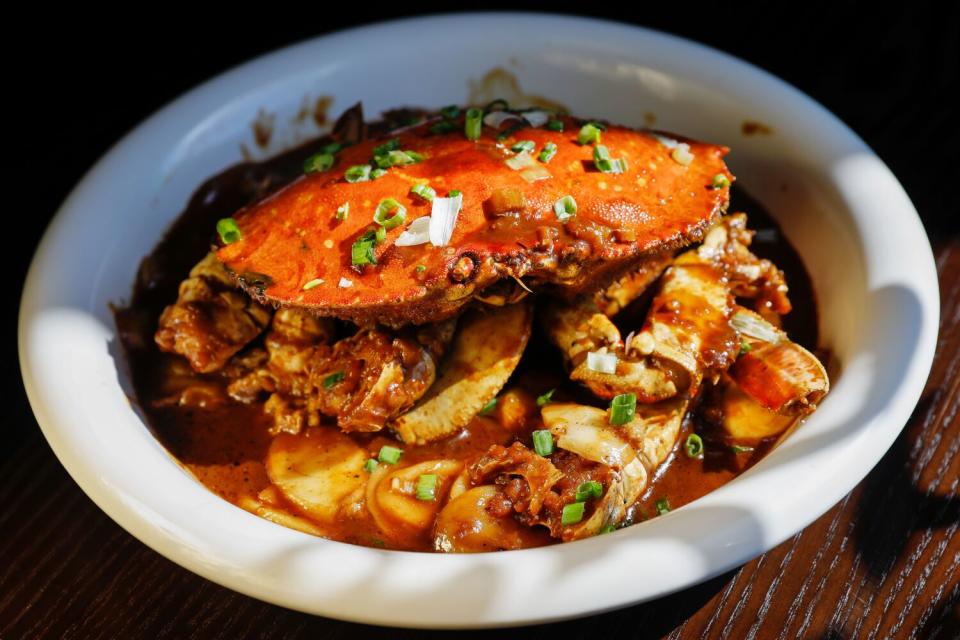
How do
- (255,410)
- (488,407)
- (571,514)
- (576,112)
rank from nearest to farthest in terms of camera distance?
(571,514) → (488,407) → (255,410) → (576,112)

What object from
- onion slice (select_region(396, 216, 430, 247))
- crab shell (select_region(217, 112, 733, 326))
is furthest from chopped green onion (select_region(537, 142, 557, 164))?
onion slice (select_region(396, 216, 430, 247))

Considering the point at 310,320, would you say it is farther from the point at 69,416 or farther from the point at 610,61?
the point at 610,61

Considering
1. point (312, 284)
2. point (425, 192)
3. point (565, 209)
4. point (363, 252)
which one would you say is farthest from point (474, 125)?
point (312, 284)

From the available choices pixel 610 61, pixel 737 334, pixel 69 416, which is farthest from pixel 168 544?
pixel 610 61

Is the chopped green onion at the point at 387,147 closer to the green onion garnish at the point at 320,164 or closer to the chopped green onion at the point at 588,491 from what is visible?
the green onion garnish at the point at 320,164

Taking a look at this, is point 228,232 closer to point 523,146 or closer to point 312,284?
point 312,284

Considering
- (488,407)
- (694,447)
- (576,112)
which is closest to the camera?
(694,447)

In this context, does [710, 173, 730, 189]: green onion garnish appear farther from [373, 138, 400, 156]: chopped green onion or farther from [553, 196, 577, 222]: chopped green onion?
[373, 138, 400, 156]: chopped green onion
